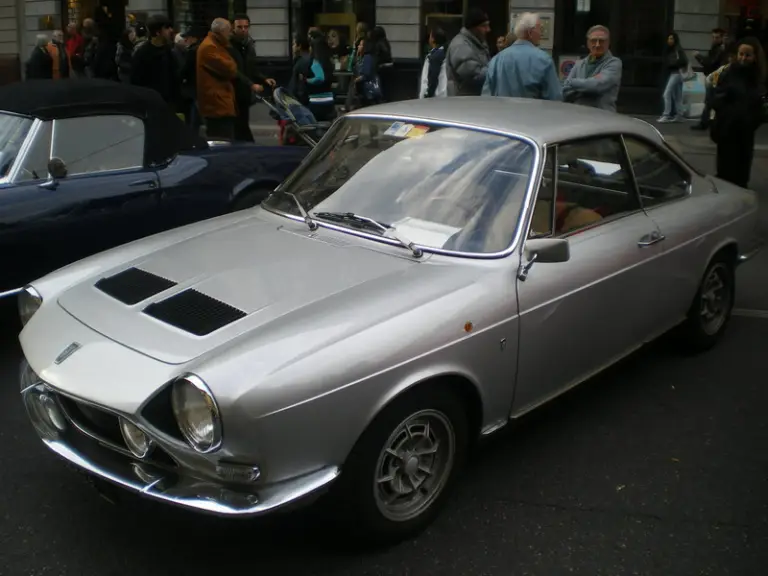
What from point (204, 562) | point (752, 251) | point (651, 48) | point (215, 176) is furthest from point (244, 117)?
point (651, 48)

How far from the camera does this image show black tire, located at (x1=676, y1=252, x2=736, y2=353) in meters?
5.13

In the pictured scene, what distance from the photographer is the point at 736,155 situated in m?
9.03

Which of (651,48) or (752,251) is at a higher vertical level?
(651,48)

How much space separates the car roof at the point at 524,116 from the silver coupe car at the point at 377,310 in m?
0.02

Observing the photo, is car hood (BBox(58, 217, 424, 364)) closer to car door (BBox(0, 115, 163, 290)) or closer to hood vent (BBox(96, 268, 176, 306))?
hood vent (BBox(96, 268, 176, 306))

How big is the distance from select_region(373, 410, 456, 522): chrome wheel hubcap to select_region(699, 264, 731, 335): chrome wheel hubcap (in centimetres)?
231

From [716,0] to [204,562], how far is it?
60.7 ft

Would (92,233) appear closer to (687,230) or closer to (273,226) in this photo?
(273,226)

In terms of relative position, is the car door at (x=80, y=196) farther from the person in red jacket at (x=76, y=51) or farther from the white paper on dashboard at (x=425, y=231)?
the person in red jacket at (x=76, y=51)

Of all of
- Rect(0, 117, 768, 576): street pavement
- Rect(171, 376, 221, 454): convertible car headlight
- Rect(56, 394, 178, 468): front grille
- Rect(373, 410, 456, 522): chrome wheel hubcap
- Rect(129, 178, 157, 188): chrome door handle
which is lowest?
Rect(0, 117, 768, 576): street pavement

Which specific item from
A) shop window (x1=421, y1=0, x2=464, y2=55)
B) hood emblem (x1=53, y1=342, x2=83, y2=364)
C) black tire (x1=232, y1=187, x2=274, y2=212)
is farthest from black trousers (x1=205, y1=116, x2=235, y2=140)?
shop window (x1=421, y1=0, x2=464, y2=55)

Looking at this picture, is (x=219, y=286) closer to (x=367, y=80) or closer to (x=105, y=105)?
(x=105, y=105)

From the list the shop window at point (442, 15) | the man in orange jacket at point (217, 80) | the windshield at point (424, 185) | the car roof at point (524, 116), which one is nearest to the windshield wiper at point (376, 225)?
the windshield at point (424, 185)

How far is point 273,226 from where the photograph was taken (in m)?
4.27
